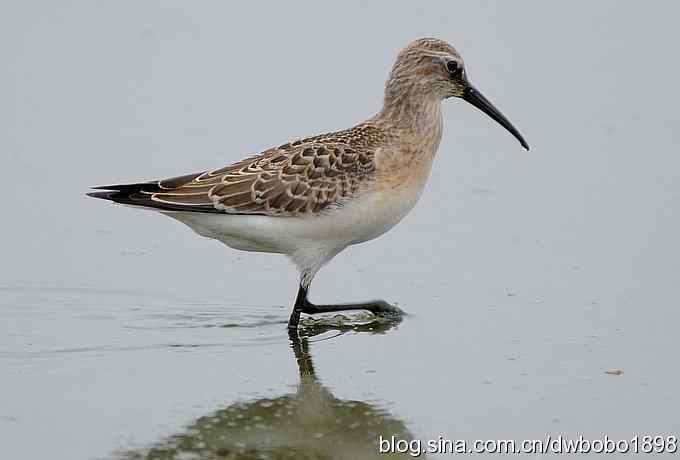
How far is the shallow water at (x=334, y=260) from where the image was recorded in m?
7.22

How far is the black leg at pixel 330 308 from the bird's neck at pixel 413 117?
Answer: 1149mm

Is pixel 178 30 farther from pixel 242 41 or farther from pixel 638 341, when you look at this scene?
pixel 638 341

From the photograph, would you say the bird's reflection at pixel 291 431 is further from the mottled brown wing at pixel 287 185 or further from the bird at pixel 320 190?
the mottled brown wing at pixel 287 185

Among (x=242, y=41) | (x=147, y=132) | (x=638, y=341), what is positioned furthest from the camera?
(x=242, y=41)

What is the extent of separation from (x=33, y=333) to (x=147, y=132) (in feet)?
13.9

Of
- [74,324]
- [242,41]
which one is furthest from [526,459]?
[242,41]

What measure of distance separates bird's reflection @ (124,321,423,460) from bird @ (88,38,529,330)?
137 cm

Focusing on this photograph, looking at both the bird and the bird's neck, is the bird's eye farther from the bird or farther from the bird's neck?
the bird's neck

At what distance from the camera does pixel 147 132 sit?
12578mm

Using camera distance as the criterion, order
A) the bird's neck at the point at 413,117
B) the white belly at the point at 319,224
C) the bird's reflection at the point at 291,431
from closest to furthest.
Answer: the bird's reflection at the point at 291,431, the white belly at the point at 319,224, the bird's neck at the point at 413,117

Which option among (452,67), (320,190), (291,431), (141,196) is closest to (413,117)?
(452,67)

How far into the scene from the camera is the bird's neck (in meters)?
8.91

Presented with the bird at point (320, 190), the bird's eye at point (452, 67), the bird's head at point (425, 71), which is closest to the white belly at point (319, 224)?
the bird at point (320, 190)

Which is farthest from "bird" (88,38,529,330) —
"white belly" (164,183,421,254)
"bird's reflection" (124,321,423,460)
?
"bird's reflection" (124,321,423,460)
